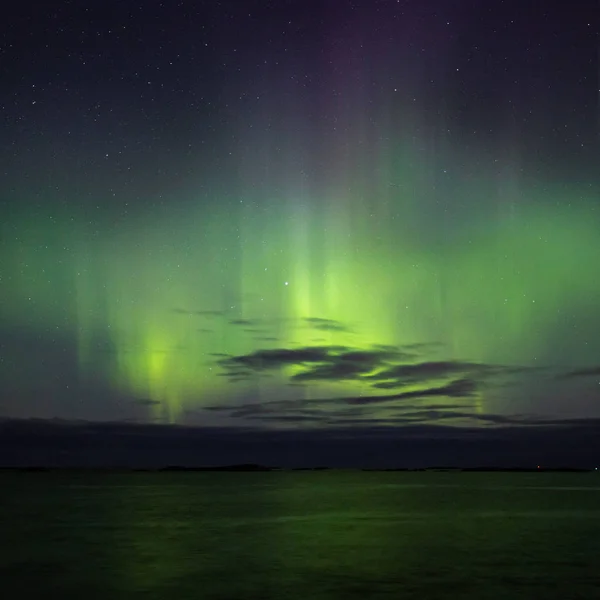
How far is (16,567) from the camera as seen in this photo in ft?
129

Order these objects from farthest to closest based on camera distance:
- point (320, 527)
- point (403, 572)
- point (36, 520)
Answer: point (36, 520), point (320, 527), point (403, 572)

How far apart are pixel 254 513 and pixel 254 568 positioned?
4654 centimetres

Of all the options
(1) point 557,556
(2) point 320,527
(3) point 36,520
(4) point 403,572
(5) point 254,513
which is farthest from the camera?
(5) point 254,513

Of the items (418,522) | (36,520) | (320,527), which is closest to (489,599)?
(320,527)

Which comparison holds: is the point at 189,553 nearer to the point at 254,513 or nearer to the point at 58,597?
the point at 58,597

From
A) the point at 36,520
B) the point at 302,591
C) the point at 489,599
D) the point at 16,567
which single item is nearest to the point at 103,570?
the point at 16,567

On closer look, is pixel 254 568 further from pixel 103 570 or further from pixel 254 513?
pixel 254 513

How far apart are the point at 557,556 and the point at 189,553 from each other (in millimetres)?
17597

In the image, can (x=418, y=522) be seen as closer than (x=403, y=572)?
No

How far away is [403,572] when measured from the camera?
38.1 m

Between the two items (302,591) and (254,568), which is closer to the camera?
(302,591)

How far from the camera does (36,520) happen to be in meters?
71.0

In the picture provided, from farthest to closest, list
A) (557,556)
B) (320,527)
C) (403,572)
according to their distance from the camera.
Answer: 1. (320,527)
2. (557,556)
3. (403,572)

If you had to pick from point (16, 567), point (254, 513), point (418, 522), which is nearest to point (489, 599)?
point (16, 567)
